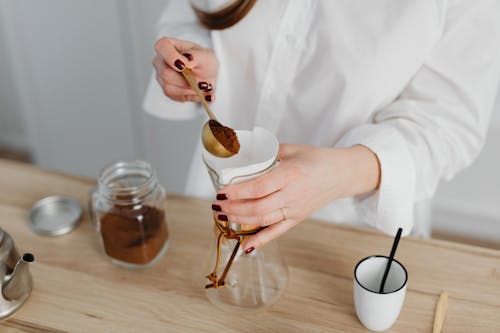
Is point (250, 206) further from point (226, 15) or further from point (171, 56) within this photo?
point (226, 15)

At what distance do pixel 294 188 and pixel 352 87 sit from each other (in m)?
0.35

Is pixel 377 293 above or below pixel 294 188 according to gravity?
below

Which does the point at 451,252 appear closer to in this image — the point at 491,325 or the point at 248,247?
the point at 491,325

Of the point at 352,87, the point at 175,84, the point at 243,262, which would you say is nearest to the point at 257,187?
the point at 243,262

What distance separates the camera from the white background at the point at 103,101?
1.97 m

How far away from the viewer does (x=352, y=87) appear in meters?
1.09

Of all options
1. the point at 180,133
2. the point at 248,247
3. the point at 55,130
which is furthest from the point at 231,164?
the point at 55,130

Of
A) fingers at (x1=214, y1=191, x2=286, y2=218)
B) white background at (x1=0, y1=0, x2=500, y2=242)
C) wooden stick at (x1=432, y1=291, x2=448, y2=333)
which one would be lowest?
white background at (x1=0, y1=0, x2=500, y2=242)

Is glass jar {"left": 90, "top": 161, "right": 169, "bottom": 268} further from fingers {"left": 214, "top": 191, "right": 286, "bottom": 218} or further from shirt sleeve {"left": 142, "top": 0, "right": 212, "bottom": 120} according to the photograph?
shirt sleeve {"left": 142, "top": 0, "right": 212, "bottom": 120}

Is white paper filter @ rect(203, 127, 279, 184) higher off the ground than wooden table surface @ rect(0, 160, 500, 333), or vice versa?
white paper filter @ rect(203, 127, 279, 184)

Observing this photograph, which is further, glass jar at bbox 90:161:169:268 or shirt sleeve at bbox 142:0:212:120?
shirt sleeve at bbox 142:0:212:120

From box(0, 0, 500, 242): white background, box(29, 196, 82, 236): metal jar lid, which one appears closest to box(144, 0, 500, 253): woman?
box(29, 196, 82, 236): metal jar lid

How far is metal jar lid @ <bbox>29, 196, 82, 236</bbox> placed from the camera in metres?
1.07

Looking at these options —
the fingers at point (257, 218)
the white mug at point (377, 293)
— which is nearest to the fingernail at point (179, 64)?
the fingers at point (257, 218)
